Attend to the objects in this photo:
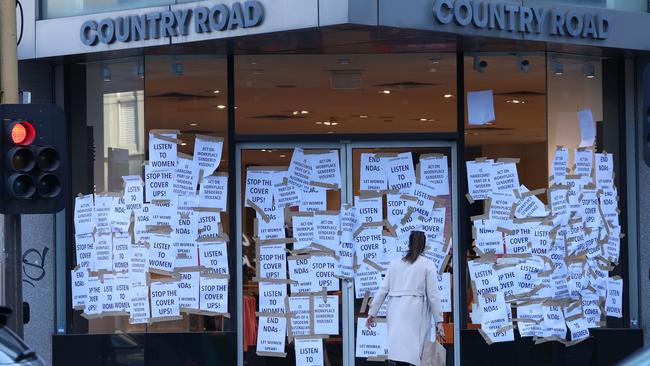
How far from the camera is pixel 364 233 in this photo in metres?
14.2

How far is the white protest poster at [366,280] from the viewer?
14188 mm

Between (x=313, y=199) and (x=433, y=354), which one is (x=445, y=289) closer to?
(x=433, y=354)

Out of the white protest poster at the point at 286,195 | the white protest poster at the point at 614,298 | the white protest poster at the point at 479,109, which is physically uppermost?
the white protest poster at the point at 479,109

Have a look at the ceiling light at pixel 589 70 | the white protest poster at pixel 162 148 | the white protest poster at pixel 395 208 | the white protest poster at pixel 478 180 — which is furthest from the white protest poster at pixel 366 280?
the ceiling light at pixel 589 70

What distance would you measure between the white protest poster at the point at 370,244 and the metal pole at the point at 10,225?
4.20m

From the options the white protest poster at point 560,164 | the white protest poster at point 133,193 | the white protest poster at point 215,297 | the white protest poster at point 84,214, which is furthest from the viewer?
the white protest poster at point 84,214

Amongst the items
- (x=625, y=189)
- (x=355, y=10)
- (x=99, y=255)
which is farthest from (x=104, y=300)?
(x=625, y=189)

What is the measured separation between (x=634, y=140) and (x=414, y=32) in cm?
347

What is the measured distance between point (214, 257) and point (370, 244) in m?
1.72

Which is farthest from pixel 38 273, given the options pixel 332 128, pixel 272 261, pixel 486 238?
pixel 486 238

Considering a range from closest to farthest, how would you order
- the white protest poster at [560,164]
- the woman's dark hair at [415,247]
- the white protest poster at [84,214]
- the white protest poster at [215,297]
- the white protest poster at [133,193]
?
the woman's dark hair at [415,247], the white protest poster at [215,297], the white protest poster at [133,193], the white protest poster at [560,164], the white protest poster at [84,214]

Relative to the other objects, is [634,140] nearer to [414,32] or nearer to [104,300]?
[414,32]

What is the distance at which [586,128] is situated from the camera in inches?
577

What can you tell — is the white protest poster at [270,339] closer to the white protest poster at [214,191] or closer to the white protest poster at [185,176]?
the white protest poster at [214,191]
